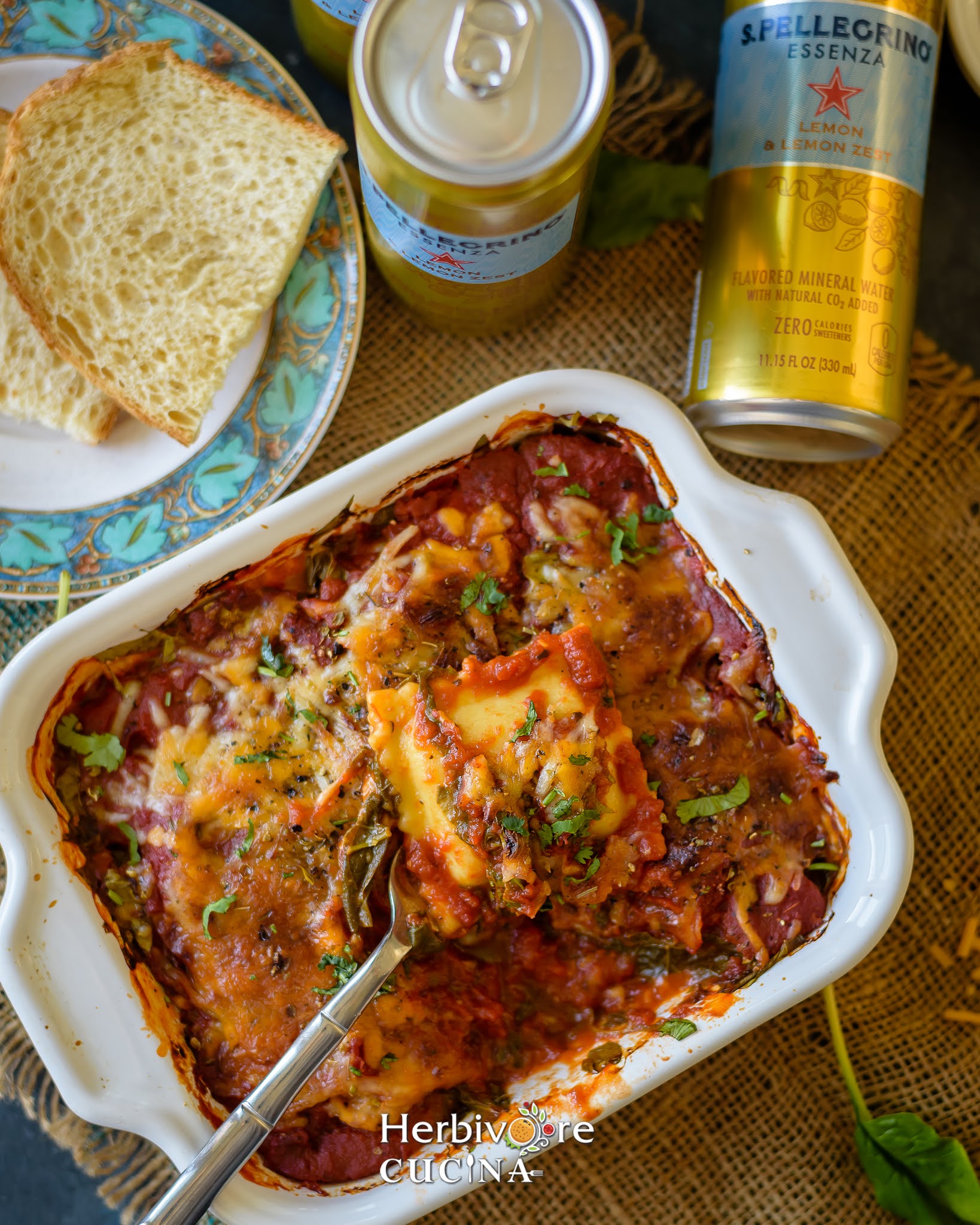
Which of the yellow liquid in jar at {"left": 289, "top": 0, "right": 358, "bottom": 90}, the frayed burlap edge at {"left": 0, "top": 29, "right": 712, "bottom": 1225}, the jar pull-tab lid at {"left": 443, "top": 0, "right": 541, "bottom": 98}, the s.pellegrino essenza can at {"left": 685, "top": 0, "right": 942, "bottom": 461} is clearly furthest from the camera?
the frayed burlap edge at {"left": 0, "top": 29, "right": 712, "bottom": 1225}

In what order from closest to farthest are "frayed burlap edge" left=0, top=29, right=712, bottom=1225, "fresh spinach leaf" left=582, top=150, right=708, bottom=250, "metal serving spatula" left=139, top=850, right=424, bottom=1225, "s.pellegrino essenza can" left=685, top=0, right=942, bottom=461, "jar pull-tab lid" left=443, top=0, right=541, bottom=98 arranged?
"jar pull-tab lid" left=443, top=0, right=541, bottom=98
"metal serving spatula" left=139, top=850, right=424, bottom=1225
"s.pellegrino essenza can" left=685, top=0, right=942, bottom=461
"frayed burlap edge" left=0, top=29, right=712, bottom=1225
"fresh spinach leaf" left=582, top=150, right=708, bottom=250

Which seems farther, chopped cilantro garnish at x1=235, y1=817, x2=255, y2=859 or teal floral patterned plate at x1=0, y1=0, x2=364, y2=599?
teal floral patterned plate at x1=0, y1=0, x2=364, y2=599

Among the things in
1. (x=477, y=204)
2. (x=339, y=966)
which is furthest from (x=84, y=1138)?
(x=477, y=204)

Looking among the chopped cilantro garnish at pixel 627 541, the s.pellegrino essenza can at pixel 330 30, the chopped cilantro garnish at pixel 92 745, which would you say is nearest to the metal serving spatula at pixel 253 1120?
the chopped cilantro garnish at pixel 92 745

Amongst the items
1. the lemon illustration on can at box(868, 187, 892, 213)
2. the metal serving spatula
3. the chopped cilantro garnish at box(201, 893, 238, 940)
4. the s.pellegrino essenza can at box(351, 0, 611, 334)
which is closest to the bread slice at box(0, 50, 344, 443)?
the s.pellegrino essenza can at box(351, 0, 611, 334)

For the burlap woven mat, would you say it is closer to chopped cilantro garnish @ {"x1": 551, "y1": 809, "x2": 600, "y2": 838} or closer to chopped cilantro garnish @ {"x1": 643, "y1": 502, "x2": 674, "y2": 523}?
chopped cilantro garnish @ {"x1": 643, "y1": 502, "x2": 674, "y2": 523}

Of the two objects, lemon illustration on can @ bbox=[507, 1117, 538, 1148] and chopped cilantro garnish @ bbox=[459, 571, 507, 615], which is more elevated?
chopped cilantro garnish @ bbox=[459, 571, 507, 615]

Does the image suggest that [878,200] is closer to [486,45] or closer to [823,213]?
[823,213]
